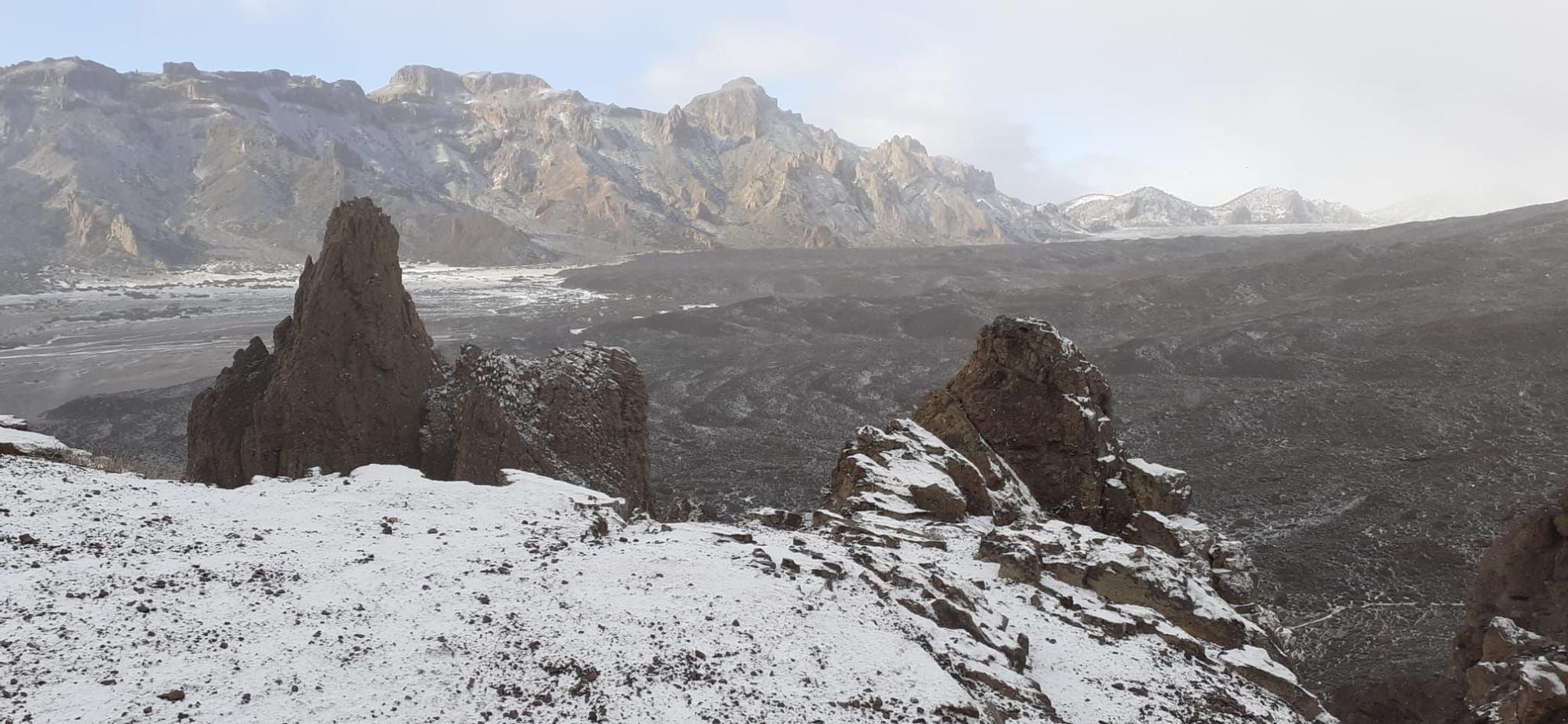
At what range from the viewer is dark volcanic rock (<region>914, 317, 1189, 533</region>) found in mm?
18969

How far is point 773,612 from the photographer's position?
979 centimetres

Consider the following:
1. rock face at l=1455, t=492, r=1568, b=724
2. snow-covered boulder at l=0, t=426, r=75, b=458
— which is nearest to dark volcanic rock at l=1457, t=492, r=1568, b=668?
rock face at l=1455, t=492, r=1568, b=724

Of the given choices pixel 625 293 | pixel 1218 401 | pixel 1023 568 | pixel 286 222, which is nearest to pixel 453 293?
pixel 625 293

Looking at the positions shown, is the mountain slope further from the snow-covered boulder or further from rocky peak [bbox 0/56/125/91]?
the snow-covered boulder

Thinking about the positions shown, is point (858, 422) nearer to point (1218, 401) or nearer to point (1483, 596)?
point (1218, 401)

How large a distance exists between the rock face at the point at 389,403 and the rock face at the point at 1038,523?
749cm

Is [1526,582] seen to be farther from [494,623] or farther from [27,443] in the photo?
[27,443]

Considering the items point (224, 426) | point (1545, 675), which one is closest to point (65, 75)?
point (224, 426)

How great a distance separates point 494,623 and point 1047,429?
13.6 m

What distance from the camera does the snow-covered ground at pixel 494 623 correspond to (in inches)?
306

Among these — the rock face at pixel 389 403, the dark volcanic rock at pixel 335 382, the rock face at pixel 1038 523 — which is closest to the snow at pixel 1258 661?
the rock face at pixel 1038 523

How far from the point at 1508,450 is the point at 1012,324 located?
23.3 m

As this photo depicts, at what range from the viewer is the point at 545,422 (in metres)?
22.2

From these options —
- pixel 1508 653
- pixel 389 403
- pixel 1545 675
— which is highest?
pixel 389 403
